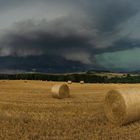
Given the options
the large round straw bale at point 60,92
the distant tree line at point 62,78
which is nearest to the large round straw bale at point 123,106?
the large round straw bale at point 60,92

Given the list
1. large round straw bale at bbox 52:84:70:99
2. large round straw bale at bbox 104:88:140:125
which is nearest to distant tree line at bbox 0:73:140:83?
large round straw bale at bbox 52:84:70:99

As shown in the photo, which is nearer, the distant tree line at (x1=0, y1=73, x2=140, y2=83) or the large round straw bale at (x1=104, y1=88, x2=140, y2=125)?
the large round straw bale at (x1=104, y1=88, x2=140, y2=125)

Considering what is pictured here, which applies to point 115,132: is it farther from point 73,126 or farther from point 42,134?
point 42,134

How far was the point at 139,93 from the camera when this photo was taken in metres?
16.5

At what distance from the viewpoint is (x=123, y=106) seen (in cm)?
1620

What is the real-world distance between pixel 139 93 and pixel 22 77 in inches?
2670

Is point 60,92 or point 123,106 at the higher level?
point 60,92

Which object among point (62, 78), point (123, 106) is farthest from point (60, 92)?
point (62, 78)

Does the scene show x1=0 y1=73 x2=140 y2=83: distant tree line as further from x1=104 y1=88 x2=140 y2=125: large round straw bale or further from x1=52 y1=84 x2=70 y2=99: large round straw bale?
x1=104 y1=88 x2=140 y2=125: large round straw bale

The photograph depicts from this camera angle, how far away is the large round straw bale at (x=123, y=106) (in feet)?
52.2

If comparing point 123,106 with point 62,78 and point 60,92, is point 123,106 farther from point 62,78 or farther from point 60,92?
point 62,78

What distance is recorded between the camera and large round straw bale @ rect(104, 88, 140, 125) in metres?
15.9

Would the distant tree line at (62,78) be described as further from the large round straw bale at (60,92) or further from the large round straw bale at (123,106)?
the large round straw bale at (123,106)

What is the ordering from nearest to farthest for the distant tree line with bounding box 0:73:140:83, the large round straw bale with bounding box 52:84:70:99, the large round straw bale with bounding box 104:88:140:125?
1. the large round straw bale with bounding box 104:88:140:125
2. the large round straw bale with bounding box 52:84:70:99
3. the distant tree line with bounding box 0:73:140:83
